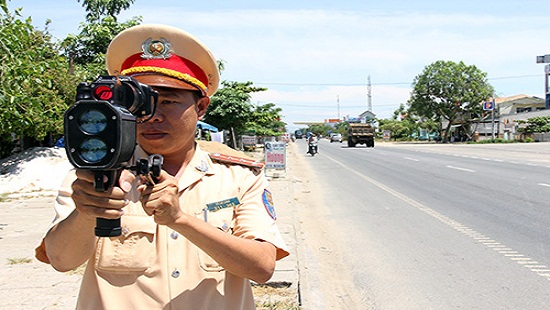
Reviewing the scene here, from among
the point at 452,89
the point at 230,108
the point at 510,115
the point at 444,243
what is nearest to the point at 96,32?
the point at 230,108

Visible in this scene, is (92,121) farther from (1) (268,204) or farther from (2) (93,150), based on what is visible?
(1) (268,204)

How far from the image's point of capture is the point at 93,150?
47.5 inches

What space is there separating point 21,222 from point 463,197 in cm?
770

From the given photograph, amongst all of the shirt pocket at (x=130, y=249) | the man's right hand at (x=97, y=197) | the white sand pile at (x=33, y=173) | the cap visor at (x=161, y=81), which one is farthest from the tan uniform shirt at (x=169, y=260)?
the white sand pile at (x=33, y=173)

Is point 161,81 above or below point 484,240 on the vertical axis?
above

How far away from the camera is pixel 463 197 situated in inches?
414

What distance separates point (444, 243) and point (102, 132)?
19.6 feet

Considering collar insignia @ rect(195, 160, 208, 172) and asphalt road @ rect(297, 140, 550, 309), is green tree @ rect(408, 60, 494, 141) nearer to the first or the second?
asphalt road @ rect(297, 140, 550, 309)

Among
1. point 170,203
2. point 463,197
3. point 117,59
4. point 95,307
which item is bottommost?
point 463,197

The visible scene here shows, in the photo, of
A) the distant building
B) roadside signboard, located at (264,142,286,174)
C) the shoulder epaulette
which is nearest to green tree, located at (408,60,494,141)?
the distant building

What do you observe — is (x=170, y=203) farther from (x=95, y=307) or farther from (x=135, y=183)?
(x=95, y=307)

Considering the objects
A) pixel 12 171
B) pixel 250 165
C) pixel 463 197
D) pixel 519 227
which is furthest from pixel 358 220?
pixel 12 171

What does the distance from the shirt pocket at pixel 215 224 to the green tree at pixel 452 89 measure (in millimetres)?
57664

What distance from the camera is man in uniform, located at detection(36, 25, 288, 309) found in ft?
5.10
